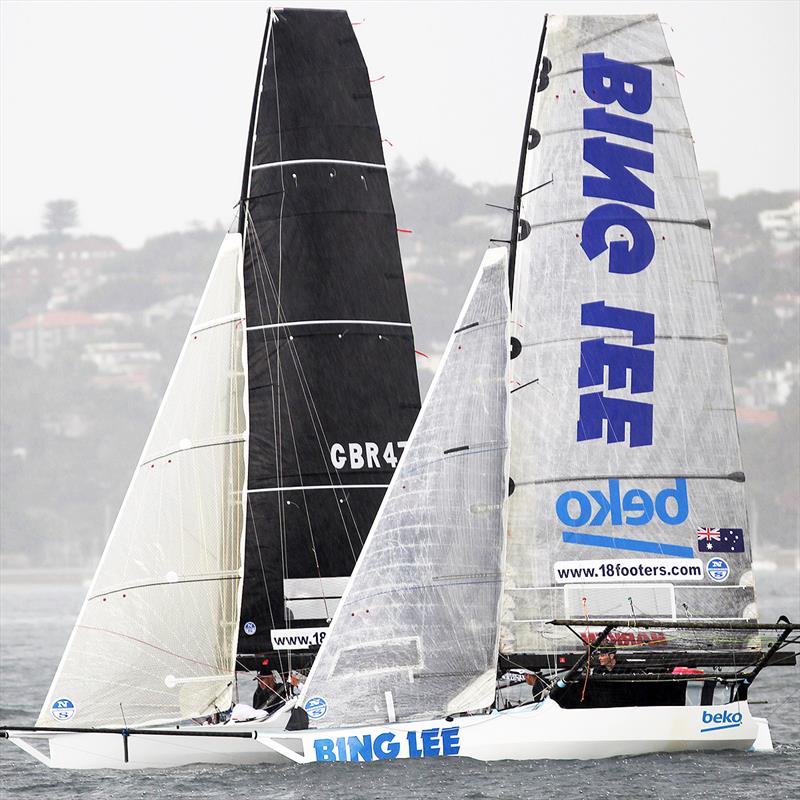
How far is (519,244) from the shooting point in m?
17.8

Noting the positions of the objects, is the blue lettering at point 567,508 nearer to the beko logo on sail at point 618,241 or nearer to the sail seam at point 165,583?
the beko logo on sail at point 618,241

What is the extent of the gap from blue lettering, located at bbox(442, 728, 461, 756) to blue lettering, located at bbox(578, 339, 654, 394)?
3.58m

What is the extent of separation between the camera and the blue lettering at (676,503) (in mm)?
17531

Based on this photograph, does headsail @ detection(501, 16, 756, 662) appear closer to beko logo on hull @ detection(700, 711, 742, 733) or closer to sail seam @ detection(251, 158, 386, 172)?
beko logo on hull @ detection(700, 711, 742, 733)

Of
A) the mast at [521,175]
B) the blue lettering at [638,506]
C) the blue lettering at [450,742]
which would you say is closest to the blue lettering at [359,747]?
the blue lettering at [450,742]

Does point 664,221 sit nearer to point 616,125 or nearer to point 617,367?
point 616,125

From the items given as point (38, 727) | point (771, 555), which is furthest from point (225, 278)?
point (771, 555)

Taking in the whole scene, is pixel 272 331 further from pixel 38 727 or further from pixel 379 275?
pixel 38 727

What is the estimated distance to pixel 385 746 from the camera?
16.0 metres

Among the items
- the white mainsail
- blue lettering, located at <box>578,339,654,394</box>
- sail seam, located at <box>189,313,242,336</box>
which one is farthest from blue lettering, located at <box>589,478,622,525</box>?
sail seam, located at <box>189,313,242,336</box>

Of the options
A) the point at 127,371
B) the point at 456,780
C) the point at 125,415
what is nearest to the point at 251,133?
the point at 456,780

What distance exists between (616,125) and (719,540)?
4137 millimetres

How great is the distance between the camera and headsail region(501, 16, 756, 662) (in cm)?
1739

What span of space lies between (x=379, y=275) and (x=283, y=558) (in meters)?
3.22
